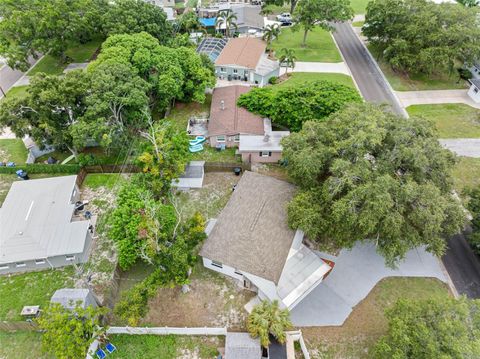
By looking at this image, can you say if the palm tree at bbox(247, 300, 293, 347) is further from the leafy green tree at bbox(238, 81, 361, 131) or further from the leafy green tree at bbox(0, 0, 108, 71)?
the leafy green tree at bbox(0, 0, 108, 71)

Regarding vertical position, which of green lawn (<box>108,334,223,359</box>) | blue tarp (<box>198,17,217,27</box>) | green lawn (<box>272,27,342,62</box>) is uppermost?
blue tarp (<box>198,17,217,27</box>)

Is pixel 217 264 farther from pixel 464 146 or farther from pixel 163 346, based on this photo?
pixel 464 146

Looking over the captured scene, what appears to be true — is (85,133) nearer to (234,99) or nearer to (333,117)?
(234,99)

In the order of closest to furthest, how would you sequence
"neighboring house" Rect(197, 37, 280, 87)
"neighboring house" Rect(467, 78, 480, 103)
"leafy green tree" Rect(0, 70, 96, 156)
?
"leafy green tree" Rect(0, 70, 96, 156) < "neighboring house" Rect(467, 78, 480, 103) < "neighboring house" Rect(197, 37, 280, 87)

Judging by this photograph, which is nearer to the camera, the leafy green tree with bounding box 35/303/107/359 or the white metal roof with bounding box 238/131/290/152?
the leafy green tree with bounding box 35/303/107/359

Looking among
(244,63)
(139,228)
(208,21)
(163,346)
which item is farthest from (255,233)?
(208,21)

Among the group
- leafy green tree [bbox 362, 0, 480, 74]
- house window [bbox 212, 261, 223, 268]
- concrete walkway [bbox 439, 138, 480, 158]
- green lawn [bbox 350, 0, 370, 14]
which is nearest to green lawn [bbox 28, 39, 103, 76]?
house window [bbox 212, 261, 223, 268]

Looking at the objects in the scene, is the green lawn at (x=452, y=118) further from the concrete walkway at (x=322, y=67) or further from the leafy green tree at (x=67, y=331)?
the leafy green tree at (x=67, y=331)

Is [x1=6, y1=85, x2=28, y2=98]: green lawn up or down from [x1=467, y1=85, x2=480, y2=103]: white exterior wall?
down
